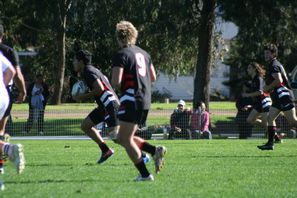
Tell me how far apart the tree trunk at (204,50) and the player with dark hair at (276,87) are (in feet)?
41.3

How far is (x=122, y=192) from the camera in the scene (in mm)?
8203

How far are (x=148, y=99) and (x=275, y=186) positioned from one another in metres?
1.87

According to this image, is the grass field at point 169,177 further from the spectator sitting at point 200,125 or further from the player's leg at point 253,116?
the spectator sitting at point 200,125

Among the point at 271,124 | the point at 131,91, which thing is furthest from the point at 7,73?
the point at 271,124

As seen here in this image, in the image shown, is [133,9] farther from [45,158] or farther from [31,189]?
[31,189]

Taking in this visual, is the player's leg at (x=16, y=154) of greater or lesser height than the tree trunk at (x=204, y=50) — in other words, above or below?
below

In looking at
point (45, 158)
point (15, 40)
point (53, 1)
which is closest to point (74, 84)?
point (45, 158)

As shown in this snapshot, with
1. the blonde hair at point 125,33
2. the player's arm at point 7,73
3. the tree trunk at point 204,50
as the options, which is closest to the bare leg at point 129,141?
the blonde hair at point 125,33

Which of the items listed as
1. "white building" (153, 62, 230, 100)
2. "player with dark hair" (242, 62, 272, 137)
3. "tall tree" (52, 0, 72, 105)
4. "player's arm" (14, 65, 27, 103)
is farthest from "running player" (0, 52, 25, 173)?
"white building" (153, 62, 230, 100)

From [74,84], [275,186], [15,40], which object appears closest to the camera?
[275,186]

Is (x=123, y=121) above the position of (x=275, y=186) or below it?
above

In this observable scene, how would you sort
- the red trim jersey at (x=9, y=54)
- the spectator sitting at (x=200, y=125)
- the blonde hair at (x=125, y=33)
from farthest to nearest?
1. the spectator sitting at (x=200, y=125)
2. the red trim jersey at (x=9, y=54)
3. the blonde hair at (x=125, y=33)

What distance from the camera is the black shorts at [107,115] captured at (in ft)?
38.2

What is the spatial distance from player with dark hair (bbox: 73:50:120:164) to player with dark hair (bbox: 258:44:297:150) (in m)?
3.45
